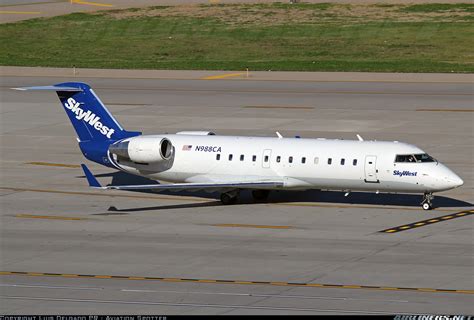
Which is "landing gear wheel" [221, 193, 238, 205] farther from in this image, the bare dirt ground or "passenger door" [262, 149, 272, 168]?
the bare dirt ground

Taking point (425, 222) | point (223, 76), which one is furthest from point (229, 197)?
point (223, 76)

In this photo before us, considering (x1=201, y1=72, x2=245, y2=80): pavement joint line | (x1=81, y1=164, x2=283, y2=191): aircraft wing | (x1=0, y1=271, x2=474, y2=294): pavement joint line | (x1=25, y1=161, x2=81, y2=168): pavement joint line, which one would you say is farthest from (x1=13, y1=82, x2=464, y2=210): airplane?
(x1=201, y1=72, x2=245, y2=80): pavement joint line

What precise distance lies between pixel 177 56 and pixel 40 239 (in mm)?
59767

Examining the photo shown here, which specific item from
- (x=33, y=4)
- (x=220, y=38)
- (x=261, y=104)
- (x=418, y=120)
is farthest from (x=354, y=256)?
(x=33, y=4)

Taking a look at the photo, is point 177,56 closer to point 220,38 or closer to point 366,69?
point 220,38

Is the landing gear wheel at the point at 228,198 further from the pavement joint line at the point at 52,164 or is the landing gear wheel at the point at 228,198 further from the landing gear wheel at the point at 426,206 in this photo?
the pavement joint line at the point at 52,164

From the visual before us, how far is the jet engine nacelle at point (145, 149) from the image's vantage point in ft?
163

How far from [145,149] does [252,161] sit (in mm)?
4451

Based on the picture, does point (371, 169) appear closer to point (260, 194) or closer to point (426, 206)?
point (426, 206)

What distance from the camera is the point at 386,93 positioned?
268 ft

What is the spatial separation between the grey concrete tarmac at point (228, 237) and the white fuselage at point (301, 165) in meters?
1.19

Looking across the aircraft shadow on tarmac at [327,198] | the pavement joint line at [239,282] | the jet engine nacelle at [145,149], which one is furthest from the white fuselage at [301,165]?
the pavement joint line at [239,282]

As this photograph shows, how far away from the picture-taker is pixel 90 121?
171 feet

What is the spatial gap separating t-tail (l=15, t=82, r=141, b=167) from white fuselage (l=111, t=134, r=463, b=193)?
1340 mm
